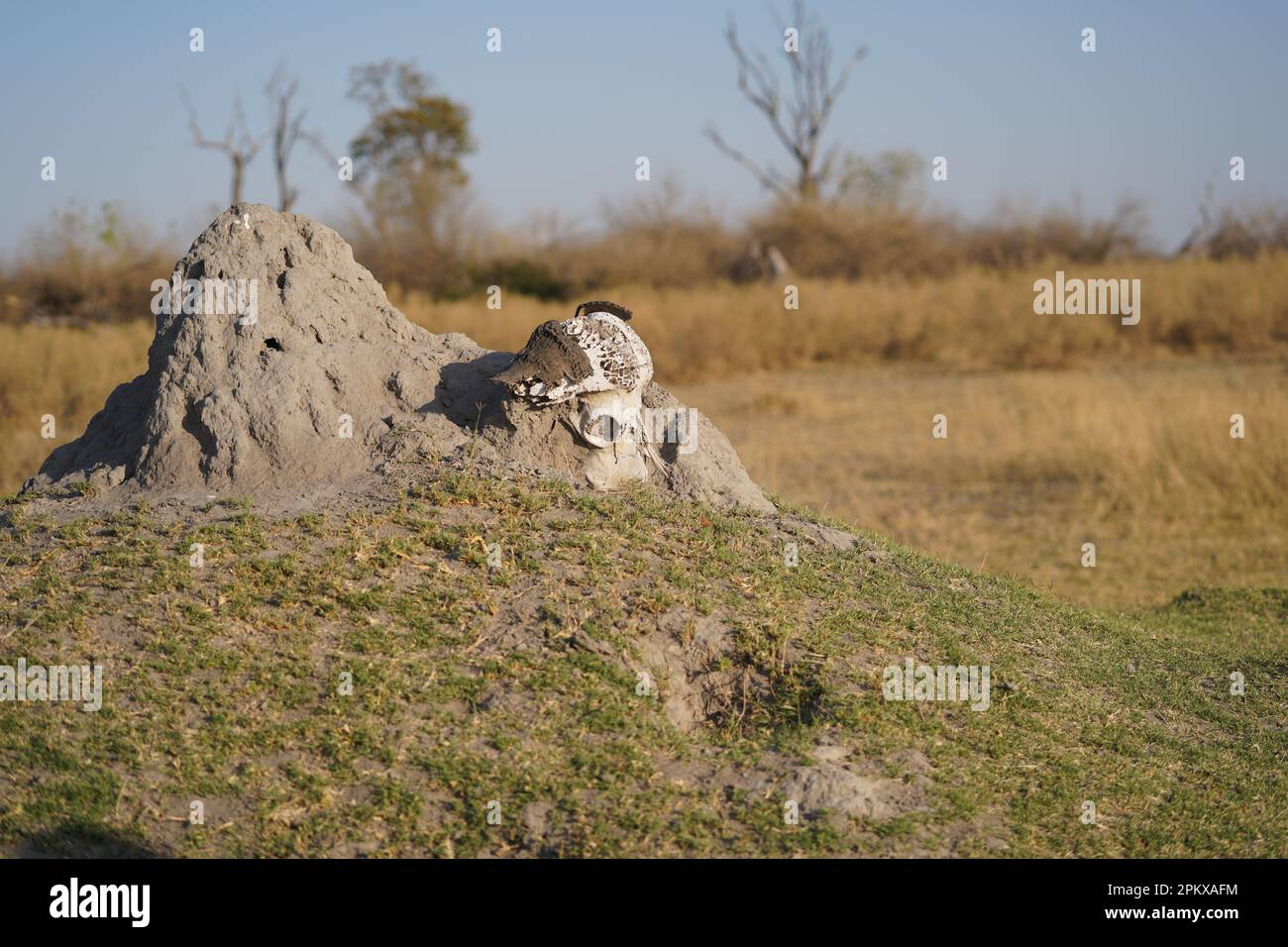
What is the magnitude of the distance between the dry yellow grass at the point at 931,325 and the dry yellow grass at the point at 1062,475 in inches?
131

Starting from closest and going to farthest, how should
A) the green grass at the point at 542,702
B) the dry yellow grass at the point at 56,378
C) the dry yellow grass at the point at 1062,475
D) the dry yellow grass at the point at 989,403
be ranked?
the green grass at the point at 542,702 < the dry yellow grass at the point at 1062,475 < the dry yellow grass at the point at 989,403 < the dry yellow grass at the point at 56,378

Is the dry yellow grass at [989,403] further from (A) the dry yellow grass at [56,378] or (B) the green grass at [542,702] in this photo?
(B) the green grass at [542,702]

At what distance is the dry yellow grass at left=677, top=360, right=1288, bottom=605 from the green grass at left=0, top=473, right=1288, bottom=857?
205 cm

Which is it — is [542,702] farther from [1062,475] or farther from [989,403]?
[989,403]

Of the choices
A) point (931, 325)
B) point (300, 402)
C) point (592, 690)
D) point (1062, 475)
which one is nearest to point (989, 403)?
point (1062, 475)

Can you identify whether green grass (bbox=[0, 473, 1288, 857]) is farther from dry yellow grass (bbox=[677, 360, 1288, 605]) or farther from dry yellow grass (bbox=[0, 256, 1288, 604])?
dry yellow grass (bbox=[677, 360, 1288, 605])

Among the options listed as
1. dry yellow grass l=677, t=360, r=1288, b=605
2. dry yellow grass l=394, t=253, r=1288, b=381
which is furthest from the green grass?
dry yellow grass l=394, t=253, r=1288, b=381

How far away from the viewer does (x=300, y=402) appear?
16.1 feet

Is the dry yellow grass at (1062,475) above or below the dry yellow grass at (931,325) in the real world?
below

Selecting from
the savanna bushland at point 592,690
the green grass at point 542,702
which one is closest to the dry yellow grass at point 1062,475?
the savanna bushland at point 592,690

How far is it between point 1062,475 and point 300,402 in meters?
8.51

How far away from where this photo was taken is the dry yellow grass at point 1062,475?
8.74 meters

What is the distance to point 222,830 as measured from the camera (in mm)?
3320
